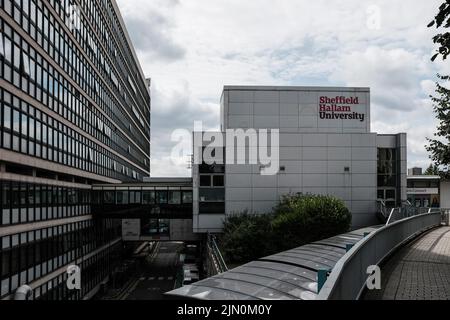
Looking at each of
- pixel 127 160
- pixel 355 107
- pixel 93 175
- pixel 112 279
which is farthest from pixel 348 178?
pixel 127 160

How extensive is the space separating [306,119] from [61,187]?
80.5 feet

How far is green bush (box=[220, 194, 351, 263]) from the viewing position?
31.4m

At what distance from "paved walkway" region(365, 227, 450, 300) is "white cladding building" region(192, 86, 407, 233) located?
22.5m

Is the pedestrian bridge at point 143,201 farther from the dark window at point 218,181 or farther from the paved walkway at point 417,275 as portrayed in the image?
the paved walkway at point 417,275

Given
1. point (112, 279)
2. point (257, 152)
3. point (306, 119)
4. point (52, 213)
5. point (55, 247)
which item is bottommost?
point (112, 279)

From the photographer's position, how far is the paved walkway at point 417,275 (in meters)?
10.7

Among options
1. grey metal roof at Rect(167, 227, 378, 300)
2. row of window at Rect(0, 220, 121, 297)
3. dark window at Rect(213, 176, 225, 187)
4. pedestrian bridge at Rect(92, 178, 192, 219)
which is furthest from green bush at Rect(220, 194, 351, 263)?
grey metal roof at Rect(167, 227, 378, 300)

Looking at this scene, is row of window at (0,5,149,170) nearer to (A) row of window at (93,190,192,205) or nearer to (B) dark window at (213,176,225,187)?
A: (A) row of window at (93,190,192,205)

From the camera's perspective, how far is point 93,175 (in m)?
44.6

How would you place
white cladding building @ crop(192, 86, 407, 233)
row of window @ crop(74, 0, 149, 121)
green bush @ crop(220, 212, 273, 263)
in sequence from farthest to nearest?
row of window @ crop(74, 0, 149, 121)
white cladding building @ crop(192, 86, 407, 233)
green bush @ crop(220, 212, 273, 263)

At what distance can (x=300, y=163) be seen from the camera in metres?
42.7

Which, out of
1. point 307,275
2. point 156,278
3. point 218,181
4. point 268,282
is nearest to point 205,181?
point 218,181

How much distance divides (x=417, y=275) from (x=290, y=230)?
1871cm

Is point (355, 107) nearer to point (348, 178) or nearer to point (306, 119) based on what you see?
point (306, 119)
